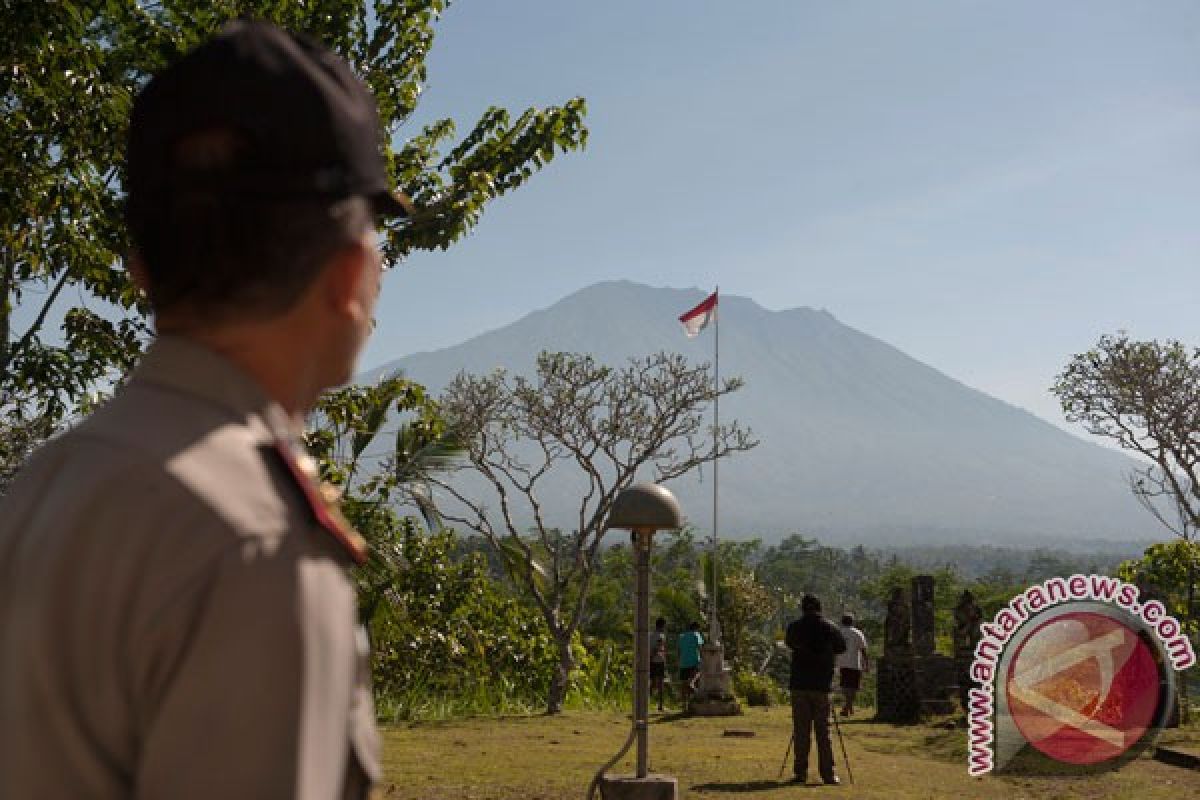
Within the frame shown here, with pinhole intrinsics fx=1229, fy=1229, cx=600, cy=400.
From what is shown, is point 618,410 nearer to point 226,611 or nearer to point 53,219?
point 53,219

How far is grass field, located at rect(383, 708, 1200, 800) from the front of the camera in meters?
11.6

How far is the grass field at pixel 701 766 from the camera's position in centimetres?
1165

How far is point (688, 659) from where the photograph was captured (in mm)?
21844

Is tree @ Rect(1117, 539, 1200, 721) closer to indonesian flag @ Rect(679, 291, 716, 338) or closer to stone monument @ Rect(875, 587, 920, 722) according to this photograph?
stone monument @ Rect(875, 587, 920, 722)

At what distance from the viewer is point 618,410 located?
26.1m

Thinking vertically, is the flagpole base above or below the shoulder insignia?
below

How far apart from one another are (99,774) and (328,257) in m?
0.43

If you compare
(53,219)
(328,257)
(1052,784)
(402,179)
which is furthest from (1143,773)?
(328,257)

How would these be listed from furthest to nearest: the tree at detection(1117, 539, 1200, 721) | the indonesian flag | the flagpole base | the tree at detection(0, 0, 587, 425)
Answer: the indonesian flag, the flagpole base, the tree at detection(1117, 539, 1200, 721), the tree at detection(0, 0, 587, 425)

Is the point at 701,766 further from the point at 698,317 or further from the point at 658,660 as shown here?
the point at 698,317

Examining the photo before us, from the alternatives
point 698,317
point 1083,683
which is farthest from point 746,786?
point 698,317

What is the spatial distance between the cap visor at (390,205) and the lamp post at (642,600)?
6707 mm

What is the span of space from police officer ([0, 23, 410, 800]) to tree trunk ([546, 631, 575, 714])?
21889 millimetres

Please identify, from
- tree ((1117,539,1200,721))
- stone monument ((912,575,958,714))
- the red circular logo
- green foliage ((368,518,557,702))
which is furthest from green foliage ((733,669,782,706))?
the red circular logo
